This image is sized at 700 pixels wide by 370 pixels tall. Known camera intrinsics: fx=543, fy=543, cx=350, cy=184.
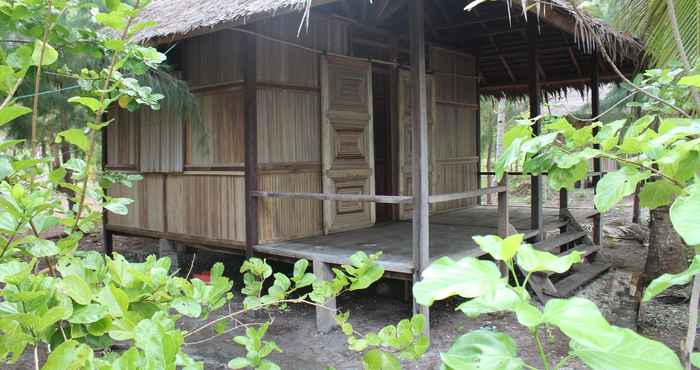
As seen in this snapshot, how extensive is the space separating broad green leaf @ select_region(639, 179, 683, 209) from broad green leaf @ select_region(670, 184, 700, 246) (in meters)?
0.55

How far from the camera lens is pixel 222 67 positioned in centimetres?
597

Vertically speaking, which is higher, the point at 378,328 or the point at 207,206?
the point at 207,206

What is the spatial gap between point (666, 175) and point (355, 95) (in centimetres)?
554

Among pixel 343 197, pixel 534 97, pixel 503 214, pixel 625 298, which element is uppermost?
pixel 534 97

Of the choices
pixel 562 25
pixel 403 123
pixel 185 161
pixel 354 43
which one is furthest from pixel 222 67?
pixel 562 25

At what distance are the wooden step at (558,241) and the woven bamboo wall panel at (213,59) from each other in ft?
12.7

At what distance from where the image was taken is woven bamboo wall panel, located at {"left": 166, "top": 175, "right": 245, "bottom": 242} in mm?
5738

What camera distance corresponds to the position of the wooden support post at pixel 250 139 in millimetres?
5387

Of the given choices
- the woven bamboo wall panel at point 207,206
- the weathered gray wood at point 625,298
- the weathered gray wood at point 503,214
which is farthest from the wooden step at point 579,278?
the woven bamboo wall panel at point 207,206

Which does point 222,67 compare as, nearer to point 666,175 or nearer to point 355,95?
point 355,95

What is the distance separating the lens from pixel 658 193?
1274 mm

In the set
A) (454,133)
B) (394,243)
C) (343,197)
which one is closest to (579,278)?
(394,243)

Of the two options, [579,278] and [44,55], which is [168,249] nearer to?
[579,278]

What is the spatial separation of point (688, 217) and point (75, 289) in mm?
1012
